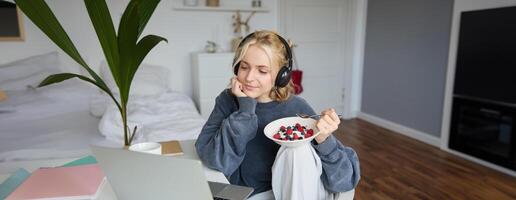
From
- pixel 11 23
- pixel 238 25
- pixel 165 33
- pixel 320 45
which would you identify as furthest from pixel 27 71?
pixel 320 45

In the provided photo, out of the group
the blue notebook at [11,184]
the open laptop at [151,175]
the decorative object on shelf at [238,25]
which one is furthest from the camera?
the decorative object on shelf at [238,25]

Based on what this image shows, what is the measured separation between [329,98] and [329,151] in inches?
144

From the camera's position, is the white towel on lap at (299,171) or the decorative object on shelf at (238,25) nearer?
the white towel on lap at (299,171)

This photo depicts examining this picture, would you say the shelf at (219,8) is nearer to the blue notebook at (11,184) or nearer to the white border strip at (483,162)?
the white border strip at (483,162)

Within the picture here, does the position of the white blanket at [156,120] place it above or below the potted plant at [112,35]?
below

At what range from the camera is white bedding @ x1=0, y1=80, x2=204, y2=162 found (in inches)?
68.5

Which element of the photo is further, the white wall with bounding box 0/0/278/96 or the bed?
the white wall with bounding box 0/0/278/96

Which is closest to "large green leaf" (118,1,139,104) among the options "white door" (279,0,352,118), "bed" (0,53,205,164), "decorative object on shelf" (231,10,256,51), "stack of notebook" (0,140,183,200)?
"stack of notebook" (0,140,183,200)

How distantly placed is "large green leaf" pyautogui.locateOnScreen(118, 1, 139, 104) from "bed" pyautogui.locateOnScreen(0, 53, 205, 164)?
0.71 m

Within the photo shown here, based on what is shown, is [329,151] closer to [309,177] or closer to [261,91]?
[309,177]

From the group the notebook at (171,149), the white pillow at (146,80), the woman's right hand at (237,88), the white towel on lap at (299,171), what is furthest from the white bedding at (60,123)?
the white towel on lap at (299,171)

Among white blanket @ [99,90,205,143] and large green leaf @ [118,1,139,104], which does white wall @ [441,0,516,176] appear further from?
large green leaf @ [118,1,139,104]

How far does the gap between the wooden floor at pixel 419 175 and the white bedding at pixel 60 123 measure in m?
1.40

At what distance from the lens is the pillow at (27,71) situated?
8.61 ft
